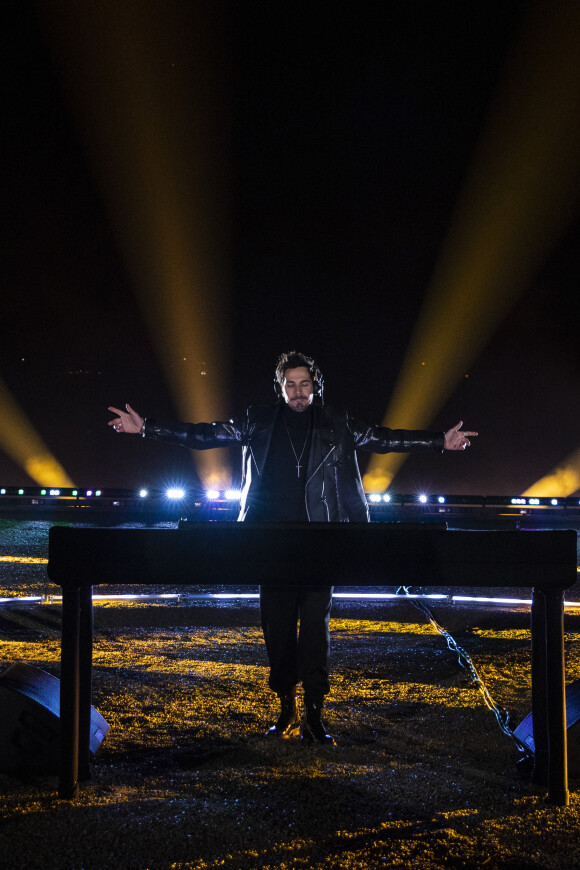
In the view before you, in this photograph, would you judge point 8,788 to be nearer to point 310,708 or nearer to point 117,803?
point 117,803

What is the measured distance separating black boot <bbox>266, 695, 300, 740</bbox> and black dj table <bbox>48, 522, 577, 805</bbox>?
863 mm

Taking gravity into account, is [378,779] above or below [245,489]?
below

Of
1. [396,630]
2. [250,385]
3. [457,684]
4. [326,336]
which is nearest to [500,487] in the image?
[326,336]

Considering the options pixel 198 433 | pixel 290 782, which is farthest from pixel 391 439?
pixel 290 782

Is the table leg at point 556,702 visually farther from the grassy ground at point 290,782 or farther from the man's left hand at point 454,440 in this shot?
the man's left hand at point 454,440

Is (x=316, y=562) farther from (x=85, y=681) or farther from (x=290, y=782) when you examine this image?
(x=85, y=681)

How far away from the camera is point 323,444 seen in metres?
2.83

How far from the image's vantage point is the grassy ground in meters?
1.51

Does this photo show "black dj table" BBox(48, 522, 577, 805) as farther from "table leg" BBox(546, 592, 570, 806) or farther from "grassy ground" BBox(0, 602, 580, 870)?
"grassy ground" BBox(0, 602, 580, 870)

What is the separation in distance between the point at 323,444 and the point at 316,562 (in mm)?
1069

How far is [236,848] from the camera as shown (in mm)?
1521

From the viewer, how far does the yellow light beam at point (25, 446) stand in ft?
53.7

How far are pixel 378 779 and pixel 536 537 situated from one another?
1.02m

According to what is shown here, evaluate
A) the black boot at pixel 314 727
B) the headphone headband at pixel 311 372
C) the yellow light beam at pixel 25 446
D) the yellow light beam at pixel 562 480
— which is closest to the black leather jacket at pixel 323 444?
the headphone headband at pixel 311 372
